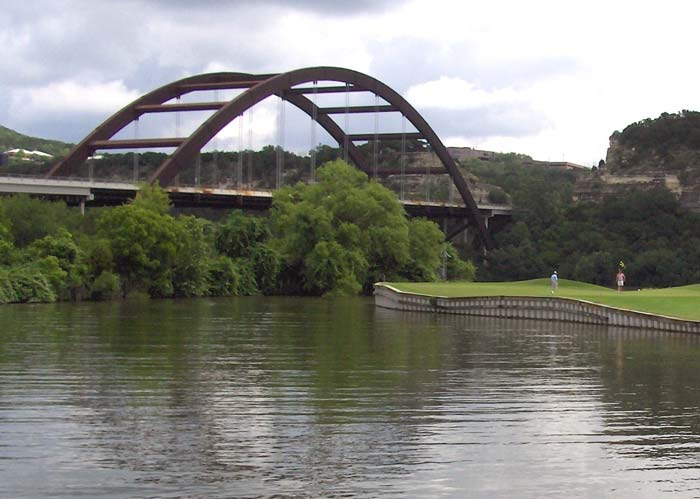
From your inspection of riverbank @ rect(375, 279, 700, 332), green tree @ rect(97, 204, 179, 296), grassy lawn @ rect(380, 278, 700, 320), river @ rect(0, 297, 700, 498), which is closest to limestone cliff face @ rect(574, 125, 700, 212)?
grassy lawn @ rect(380, 278, 700, 320)

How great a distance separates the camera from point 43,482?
1393 cm

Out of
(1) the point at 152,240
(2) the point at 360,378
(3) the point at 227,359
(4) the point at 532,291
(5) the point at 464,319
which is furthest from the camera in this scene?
(1) the point at 152,240

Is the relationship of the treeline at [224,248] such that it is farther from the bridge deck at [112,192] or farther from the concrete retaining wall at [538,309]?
the concrete retaining wall at [538,309]

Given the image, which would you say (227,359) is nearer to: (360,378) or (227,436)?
(360,378)

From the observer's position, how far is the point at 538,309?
4722 centimetres

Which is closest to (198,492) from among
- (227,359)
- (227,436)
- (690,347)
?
(227,436)

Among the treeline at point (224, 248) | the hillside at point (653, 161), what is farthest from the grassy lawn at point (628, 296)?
the hillside at point (653, 161)

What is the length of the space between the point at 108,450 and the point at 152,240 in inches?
1926

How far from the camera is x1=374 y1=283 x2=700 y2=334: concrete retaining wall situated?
132 ft

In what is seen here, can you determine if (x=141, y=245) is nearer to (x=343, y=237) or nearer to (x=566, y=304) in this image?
(x=343, y=237)

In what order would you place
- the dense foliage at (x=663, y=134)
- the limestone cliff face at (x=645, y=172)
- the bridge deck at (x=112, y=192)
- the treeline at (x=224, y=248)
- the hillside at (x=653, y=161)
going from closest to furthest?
1. the treeline at (x=224, y=248)
2. the bridge deck at (x=112, y=192)
3. the limestone cliff face at (x=645, y=172)
4. the hillside at (x=653, y=161)
5. the dense foliage at (x=663, y=134)

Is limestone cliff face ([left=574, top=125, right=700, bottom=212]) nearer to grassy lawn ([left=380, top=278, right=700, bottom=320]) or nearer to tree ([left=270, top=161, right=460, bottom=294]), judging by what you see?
tree ([left=270, top=161, right=460, bottom=294])

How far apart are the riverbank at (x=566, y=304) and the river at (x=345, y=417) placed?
5.60 m

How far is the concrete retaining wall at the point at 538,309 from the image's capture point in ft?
132
